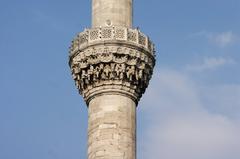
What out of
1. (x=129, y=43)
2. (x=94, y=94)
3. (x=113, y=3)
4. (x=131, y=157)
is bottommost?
(x=131, y=157)

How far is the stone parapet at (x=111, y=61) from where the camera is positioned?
65.6ft

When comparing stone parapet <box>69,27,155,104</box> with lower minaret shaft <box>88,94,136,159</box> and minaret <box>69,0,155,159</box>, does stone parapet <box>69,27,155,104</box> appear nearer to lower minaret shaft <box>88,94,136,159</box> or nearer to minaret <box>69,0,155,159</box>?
minaret <box>69,0,155,159</box>

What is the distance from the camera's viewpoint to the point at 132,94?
20.2m

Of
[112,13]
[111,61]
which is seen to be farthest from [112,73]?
[112,13]

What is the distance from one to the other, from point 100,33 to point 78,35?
0.75 metres

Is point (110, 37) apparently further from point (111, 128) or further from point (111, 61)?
point (111, 128)

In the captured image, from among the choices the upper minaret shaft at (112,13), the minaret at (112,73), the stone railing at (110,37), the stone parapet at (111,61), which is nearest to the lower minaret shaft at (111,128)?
the minaret at (112,73)

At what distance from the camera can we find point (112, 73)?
2003 cm

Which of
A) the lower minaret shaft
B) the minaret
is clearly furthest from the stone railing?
the lower minaret shaft

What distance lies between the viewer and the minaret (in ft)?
63.3

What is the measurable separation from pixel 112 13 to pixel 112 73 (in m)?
1.72

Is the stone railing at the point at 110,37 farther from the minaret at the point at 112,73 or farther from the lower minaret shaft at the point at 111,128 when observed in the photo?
the lower minaret shaft at the point at 111,128
